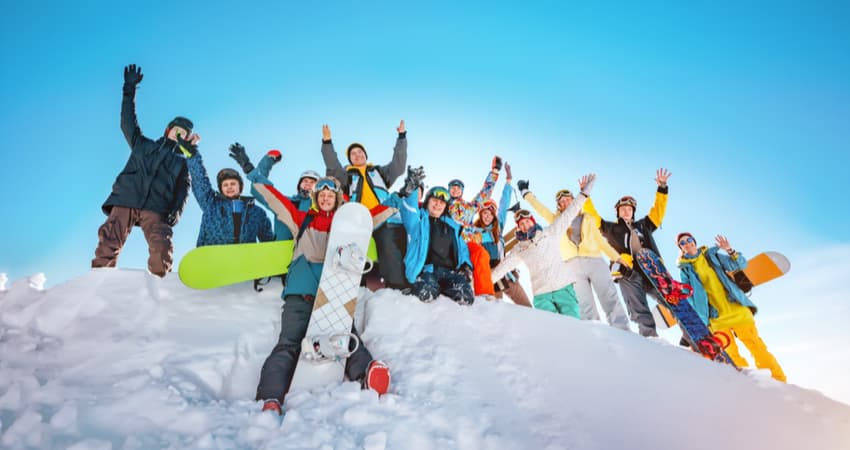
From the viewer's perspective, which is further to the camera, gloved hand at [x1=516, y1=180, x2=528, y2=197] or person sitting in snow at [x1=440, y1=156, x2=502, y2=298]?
gloved hand at [x1=516, y1=180, x2=528, y2=197]

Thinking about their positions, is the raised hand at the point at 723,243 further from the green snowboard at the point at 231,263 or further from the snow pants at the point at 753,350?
the green snowboard at the point at 231,263

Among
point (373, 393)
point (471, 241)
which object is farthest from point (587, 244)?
point (373, 393)

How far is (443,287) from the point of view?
13.6 ft

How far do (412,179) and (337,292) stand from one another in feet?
5.47

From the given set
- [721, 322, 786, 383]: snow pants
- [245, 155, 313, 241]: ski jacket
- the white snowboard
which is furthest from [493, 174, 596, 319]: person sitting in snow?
[245, 155, 313, 241]: ski jacket

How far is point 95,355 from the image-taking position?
256 cm

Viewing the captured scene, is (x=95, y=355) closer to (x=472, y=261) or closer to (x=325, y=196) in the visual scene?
(x=325, y=196)

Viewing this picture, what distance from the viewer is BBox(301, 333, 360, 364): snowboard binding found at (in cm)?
279

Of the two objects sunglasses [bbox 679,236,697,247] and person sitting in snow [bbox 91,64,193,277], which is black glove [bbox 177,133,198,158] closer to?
person sitting in snow [bbox 91,64,193,277]

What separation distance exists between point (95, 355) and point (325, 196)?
7.02ft

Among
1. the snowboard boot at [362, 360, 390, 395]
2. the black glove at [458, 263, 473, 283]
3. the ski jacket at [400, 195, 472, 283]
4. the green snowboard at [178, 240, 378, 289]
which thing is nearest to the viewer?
the snowboard boot at [362, 360, 390, 395]

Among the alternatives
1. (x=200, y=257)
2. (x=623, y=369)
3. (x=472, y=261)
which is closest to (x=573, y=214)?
(x=472, y=261)

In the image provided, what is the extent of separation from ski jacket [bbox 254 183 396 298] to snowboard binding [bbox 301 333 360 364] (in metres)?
0.56

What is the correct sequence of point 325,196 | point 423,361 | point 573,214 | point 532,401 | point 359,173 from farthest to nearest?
1. point 573,214
2. point 359,173
3. point 325,196
4. point 423,361
5. point 532,401
